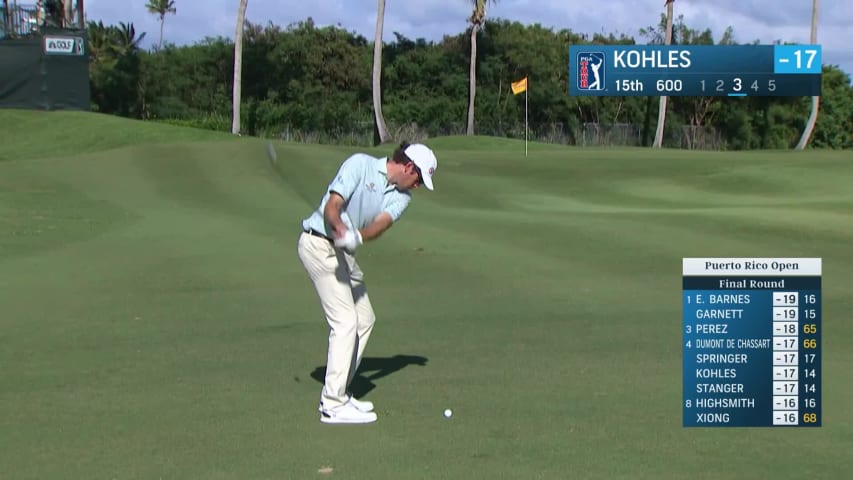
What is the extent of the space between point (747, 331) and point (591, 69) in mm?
49418

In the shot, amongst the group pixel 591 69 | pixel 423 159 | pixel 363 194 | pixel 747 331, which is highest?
pixel 591 69

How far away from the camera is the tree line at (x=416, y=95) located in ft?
183

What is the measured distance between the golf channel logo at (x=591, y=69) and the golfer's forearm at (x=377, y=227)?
48.2m

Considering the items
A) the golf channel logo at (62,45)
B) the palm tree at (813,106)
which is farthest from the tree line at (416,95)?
the golf channel logo at (62,45)

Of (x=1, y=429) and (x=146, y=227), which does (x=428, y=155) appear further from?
(x=146, y=227)

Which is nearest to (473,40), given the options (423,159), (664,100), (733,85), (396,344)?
(664,100)

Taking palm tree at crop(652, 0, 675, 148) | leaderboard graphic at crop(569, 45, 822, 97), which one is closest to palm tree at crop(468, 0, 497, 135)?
leaderboard graphic at crop(569, 45, 822, 97)

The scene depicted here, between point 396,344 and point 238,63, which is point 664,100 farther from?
point 396,344

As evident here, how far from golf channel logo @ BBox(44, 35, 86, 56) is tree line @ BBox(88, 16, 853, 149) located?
49.6ft

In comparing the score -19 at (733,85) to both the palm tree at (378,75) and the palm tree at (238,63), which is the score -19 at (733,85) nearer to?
the palm tree at (378,75)

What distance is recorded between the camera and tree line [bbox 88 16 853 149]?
55812 mm

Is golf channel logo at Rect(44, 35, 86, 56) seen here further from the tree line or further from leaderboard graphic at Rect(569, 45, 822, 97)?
leaderboard graphic at Rect(569, 45, 822, 97)

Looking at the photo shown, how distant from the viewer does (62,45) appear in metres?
36.7

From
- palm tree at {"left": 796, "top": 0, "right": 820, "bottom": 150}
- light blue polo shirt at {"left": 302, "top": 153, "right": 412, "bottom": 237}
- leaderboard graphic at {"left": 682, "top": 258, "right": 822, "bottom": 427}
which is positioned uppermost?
palm tree at {"left": 796, "top": 0, "right": 820, "bottom": 150}
